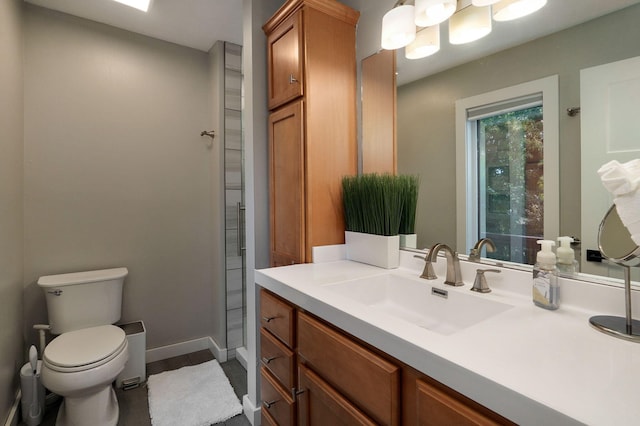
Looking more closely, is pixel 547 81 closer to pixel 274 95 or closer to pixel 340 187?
pixel 340 187

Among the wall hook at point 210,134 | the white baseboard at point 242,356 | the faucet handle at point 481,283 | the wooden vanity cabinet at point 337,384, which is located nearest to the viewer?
the wooden vanity cabinet at point 337,384

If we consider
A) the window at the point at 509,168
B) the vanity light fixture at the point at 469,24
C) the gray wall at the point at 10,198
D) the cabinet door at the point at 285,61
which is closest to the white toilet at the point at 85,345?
the gray wall at the point at 10,198

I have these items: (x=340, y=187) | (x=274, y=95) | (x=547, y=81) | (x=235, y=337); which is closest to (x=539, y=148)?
(x=547, y=81)

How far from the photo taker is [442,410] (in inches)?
23.4

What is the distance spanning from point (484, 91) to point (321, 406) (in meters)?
1.23

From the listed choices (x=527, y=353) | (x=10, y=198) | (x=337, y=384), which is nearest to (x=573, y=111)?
(x=527, y=353)

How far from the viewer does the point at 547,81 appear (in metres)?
0.98

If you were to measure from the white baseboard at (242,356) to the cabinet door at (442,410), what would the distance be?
6.37ft

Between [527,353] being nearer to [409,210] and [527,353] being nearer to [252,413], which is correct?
[409,210]

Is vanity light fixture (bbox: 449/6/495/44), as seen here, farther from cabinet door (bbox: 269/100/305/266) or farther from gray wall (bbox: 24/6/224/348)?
gray wall (bbox: 24/6/224/348)

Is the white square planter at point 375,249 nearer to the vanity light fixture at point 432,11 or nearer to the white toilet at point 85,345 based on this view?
the vanity light fixture at point 432,11

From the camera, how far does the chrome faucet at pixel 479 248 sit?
3.65 feet

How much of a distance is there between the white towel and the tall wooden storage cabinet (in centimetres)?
103

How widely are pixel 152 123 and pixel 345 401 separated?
234cm
